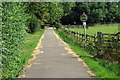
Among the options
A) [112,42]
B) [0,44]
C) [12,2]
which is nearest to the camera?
[0,44]

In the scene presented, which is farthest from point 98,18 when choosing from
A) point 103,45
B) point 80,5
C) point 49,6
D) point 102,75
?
point 102,75

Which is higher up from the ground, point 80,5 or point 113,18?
point 80,5

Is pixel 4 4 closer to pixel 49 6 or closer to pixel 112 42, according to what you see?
pixel 112 42

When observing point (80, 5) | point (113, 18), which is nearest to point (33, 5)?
point (80, 5)

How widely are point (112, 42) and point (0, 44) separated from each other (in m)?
7.14

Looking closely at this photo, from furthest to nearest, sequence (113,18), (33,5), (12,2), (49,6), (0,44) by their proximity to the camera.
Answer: (113,18) < (49,6) < (33,5) < (12,2) < (0,44)

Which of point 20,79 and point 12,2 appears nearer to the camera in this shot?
point 20,79

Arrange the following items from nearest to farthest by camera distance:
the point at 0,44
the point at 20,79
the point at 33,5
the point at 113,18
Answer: the point at 0,44 → the point at 20,79 → the point at 33,5 → the point at 113,18

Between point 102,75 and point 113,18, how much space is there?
85947 mm

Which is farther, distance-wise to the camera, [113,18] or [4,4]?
[113,18]

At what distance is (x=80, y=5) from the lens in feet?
282

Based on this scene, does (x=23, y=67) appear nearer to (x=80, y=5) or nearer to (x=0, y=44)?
(x=0, y=44)

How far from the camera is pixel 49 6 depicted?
28047 mm

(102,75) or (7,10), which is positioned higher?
(7,10)
